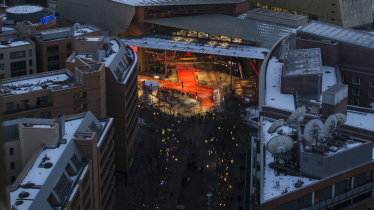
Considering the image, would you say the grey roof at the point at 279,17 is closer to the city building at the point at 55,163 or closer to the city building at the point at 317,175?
the city building at the point at 55,163

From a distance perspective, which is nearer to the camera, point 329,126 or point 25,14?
point 329,126

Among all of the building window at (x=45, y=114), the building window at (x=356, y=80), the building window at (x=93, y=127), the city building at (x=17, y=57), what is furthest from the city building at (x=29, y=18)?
the building window at (x=356, y=80)

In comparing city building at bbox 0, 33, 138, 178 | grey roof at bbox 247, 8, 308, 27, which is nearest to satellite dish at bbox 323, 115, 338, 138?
city building at bbox 0, 33, 138, 178

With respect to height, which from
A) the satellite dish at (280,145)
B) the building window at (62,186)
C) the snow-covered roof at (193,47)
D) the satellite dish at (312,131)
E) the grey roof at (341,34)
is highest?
the grey roof at (341,34)

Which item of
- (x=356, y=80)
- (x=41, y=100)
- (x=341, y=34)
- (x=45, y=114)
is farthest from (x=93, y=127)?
(x=341, y=34)

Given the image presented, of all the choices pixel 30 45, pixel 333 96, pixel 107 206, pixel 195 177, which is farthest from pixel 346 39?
pixel 30 45

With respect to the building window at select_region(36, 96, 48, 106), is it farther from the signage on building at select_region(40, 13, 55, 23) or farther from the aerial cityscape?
the signage on building at select_region(40, 13, 55, 23)

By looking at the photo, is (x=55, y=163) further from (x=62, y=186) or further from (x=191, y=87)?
(x=191, y=87)
